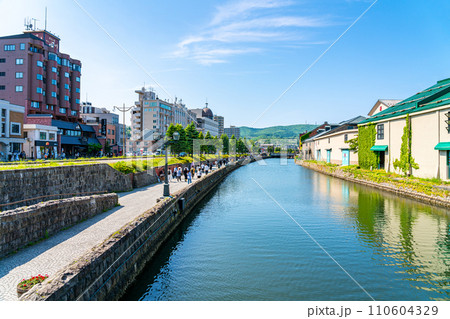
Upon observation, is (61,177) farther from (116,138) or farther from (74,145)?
(116,138)

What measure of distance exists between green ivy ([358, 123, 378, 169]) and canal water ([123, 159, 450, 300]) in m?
20.6

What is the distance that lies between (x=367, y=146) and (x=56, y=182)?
43328 mm

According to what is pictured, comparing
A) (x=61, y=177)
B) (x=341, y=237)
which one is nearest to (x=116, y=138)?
(x=61, y=177)

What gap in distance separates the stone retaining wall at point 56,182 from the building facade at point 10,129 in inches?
1000

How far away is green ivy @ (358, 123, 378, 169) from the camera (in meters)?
43.8

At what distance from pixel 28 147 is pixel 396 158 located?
57027 millimetres

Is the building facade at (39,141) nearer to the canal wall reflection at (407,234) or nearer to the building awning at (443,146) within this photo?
the canal wall reflection at (407,234)

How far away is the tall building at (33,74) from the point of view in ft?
201

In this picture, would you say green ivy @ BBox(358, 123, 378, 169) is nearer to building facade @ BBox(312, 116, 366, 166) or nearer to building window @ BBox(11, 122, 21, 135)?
building facade @ BBox(312, 116, 366, 166)

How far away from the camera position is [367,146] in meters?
45.6

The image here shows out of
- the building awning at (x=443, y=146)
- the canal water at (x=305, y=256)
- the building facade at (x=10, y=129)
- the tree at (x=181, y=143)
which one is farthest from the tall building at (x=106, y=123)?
the building awning at (x=443, y=146)

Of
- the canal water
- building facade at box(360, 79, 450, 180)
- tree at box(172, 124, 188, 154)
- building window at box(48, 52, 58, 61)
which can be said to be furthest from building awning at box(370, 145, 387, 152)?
building window at box(48, 52, 58, 61)

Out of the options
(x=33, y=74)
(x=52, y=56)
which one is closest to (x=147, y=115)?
(x=52, y=56)

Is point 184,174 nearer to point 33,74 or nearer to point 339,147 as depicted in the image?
point 339,147
